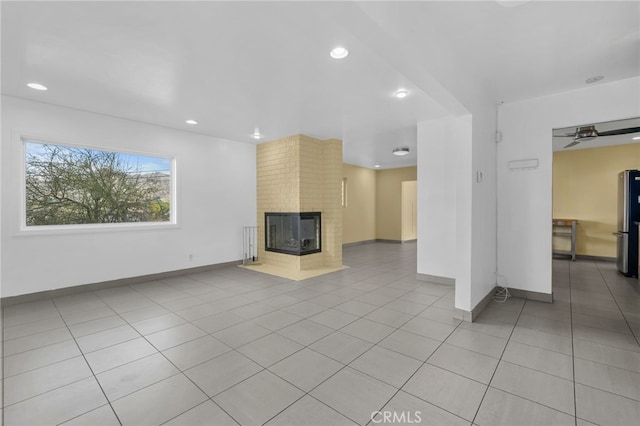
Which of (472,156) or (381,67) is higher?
(381,67)

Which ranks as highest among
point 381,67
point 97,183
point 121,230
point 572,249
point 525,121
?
point 381,67

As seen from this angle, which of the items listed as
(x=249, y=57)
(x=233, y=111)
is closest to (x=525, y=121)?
(x=249, y=57)

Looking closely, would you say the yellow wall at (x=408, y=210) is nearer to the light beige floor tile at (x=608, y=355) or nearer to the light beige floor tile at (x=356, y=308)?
the light beige floor tile at (x=356, y=308)

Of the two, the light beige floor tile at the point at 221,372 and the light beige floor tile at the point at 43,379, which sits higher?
the light beige floor tile at the point at 221,372

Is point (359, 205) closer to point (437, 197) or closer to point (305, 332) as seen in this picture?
point (437, 197)

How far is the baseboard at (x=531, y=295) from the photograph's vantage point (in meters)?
3.59

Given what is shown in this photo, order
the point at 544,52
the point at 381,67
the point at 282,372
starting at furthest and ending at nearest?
the point at 381,67
the point at 544,52
the point at 282,372

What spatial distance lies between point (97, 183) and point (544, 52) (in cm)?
611

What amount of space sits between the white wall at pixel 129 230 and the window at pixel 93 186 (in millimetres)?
216

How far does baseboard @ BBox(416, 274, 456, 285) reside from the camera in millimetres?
4449

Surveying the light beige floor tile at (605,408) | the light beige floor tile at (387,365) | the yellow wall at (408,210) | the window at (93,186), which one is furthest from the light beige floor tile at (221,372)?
the yellow wall at (408,210)

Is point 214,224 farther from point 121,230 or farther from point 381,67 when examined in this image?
point 381,67

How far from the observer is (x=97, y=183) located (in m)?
4.47

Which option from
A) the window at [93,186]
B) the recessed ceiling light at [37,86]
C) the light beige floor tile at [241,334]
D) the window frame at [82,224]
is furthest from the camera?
the window at [93,186]
